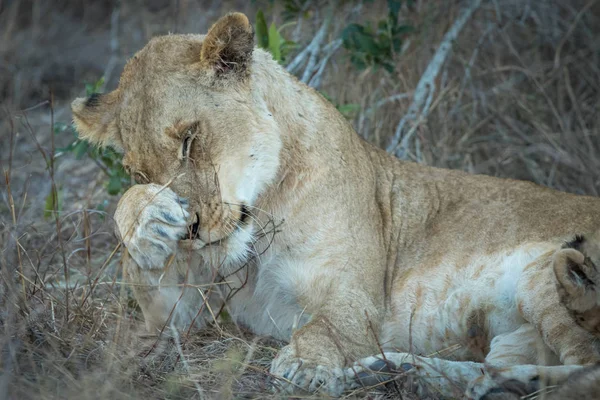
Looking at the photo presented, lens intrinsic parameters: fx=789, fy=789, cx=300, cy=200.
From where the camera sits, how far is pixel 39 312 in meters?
2.66

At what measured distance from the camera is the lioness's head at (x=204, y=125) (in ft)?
9.12

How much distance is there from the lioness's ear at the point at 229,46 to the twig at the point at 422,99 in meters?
1.79

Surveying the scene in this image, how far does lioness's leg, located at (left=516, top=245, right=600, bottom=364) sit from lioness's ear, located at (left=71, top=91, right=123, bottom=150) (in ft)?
5.40

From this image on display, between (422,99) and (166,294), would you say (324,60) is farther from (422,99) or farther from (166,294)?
(166,294)

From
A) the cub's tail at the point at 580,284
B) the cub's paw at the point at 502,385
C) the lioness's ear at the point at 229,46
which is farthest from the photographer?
the lioness's ear at the point at 229,46

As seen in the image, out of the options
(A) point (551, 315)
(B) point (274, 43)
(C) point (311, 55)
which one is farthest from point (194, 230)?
(C) point (311, 55)

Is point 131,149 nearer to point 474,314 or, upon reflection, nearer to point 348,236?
point 348,236

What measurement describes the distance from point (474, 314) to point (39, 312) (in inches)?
62.4

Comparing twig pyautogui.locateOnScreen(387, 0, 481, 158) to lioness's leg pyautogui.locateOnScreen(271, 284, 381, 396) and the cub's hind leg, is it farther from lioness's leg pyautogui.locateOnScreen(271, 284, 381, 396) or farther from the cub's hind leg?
the cub's hind leg

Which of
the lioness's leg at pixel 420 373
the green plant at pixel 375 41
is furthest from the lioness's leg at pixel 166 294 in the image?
the green plant at pixel 375 41

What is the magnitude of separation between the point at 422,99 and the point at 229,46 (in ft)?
6.72

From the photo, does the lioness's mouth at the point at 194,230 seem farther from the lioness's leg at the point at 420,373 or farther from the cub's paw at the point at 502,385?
the cub's paw at the point at 502,385

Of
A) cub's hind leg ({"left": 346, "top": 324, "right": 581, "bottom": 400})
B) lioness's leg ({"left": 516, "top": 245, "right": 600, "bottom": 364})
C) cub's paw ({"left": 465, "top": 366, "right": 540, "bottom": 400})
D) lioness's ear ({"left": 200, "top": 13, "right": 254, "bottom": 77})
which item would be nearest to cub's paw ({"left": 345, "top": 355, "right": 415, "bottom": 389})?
cub's hind leg ({"left": 346, "top": 324, "right": 581, "bottom": 400})

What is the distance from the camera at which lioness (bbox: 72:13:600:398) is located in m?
2.68
